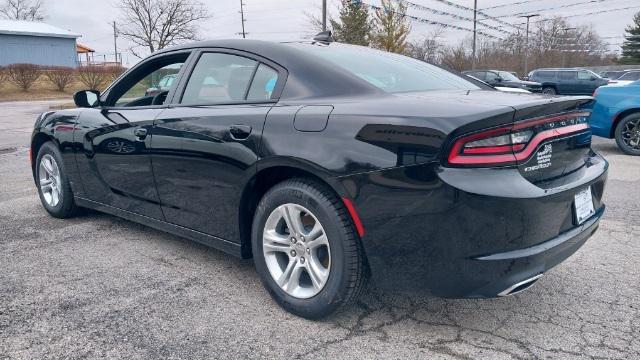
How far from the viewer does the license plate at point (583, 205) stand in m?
2.48

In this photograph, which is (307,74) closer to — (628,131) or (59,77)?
(628,131)

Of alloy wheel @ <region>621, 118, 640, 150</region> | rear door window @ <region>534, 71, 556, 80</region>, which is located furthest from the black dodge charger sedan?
rear door window @ <region>534, 71, 556, 80</region>

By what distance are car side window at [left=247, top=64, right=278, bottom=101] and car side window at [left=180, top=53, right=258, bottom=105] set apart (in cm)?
5

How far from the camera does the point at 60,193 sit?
4.48 meters

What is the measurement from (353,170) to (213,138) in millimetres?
980

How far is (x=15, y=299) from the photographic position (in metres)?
2.92

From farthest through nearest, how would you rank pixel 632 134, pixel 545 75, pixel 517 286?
pixel 545 75
pixel 632 134
pixel 517 286

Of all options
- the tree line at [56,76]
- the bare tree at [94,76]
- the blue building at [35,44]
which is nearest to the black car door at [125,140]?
the tree line at [56,76]

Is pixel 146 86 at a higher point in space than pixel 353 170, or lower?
higher

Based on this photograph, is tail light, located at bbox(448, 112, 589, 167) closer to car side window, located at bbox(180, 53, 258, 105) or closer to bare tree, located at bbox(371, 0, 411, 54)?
car side window, located at bbox(180, 53, 258, 105)

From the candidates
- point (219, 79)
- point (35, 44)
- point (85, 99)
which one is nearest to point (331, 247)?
point (219, 79)

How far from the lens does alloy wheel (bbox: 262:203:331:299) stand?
259cm

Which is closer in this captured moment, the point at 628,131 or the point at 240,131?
the point at 240,131

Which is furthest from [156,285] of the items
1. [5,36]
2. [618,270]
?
[5,36]
